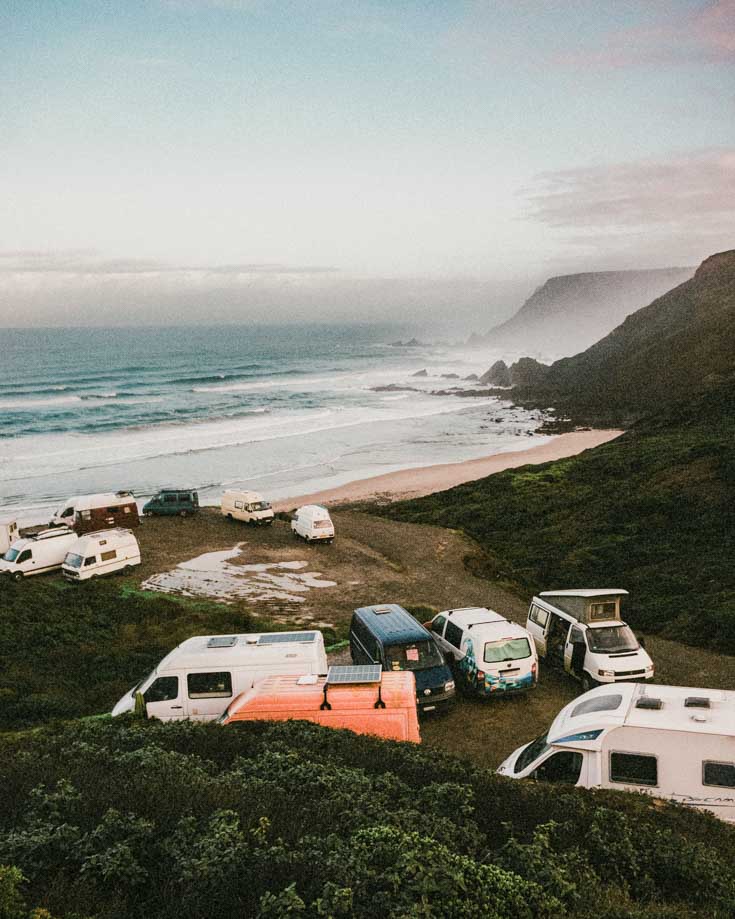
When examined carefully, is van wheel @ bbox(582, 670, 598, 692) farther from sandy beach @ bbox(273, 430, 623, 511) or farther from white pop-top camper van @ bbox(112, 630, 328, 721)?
sandy beach @ bbox(273, 430, 623, 511)

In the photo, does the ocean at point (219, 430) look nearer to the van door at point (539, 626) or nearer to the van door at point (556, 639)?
the van door at point (539, 626)

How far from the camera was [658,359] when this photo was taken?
85.7 meters

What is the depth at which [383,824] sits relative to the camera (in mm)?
7191

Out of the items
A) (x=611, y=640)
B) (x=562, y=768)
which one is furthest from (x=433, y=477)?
(x=562, y=768)

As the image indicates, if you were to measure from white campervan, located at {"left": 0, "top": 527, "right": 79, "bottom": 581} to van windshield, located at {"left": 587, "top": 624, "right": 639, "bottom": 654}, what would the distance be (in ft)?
65.3

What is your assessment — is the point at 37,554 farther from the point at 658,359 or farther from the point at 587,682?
the point at 658,359

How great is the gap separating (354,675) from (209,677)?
8.98 ft

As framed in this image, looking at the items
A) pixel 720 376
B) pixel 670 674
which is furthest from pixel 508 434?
pixel 670 674

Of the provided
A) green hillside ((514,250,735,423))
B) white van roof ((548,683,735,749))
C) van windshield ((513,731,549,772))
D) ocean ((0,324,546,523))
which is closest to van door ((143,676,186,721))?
van windshield ((513,731,549,772))

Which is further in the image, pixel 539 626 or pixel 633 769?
pixel 539 626

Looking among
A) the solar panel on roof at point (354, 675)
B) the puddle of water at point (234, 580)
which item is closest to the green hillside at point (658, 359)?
the puddle of water at point (234, 580)

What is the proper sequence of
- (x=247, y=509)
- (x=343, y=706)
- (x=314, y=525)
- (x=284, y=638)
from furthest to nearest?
(x=247, y=509) → (x=314, y=525) → (x=284, y=638) → (x=343, y=706)

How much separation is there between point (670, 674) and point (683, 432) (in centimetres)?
3307

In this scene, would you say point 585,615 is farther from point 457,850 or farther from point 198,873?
point 198,873
